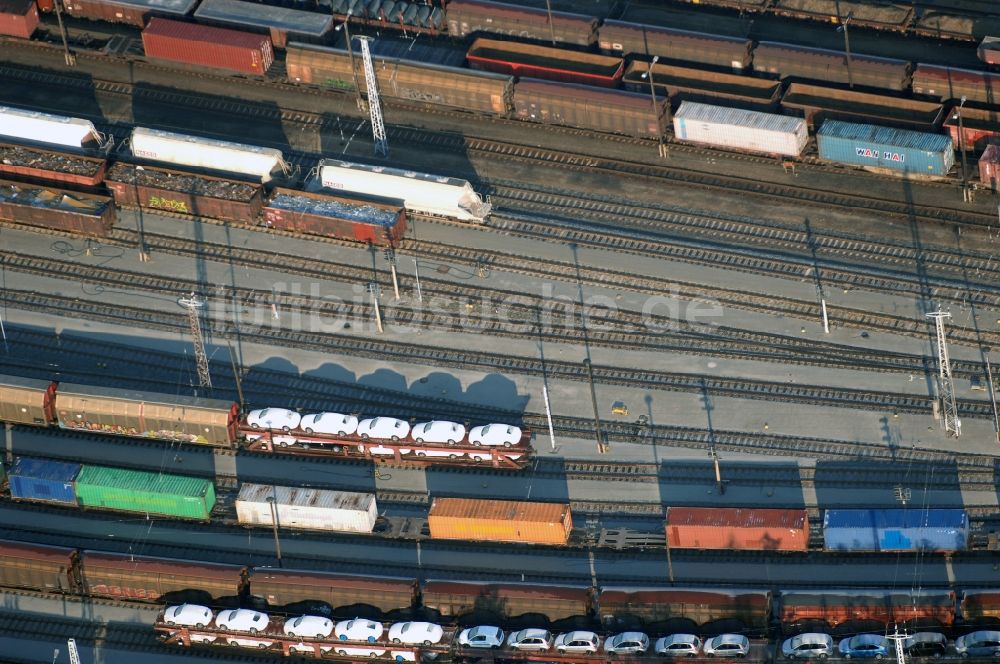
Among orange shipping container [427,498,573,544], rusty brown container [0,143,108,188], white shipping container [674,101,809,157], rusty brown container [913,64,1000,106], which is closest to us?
orange shipping container [427,498,573,544]

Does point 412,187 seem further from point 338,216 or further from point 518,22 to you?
point 518,22

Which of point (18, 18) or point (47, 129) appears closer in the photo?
point (47, 129)

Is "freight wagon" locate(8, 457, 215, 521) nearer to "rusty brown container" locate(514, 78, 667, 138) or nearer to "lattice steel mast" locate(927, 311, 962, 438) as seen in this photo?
"rusty brown container" locate(514, 78, 667, 138)

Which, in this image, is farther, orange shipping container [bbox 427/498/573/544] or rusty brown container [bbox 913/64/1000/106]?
rusty brown container [bbox 913/64/1000/106]

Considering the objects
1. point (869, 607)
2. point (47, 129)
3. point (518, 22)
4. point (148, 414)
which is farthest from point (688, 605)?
point (47, 129)

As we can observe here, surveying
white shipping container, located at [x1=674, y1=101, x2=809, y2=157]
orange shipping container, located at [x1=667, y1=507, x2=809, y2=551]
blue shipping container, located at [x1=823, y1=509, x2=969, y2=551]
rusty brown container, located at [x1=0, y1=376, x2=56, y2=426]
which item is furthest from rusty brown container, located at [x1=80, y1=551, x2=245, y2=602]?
white shipping container, located at [x1=674, y1=101, x2=809, y2=157]

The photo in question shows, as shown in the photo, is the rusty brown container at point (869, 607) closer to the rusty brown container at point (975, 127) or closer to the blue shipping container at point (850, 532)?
the blue shipping container at point (850, 532)
